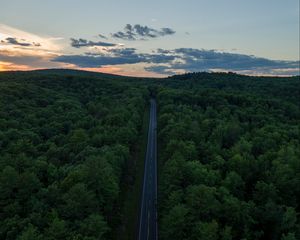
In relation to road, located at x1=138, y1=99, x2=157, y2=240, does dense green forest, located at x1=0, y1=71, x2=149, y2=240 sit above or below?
above

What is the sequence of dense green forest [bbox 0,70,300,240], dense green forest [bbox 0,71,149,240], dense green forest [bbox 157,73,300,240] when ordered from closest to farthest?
dense green forest [bbox 0,71,149,240] < dense green forest [bbox 0,70,300,240] < dense green forest [bbox 157,73,300,240]

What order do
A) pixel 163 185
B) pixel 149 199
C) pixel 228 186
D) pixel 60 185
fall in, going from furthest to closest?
pixel 149 199, pixel 163 185, pixel 228 186, pixel 60 185

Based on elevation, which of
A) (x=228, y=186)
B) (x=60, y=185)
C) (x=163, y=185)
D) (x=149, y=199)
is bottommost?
(x=149, y=199)

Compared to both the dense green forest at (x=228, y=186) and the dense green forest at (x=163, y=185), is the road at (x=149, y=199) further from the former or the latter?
the dense green forest at (x=228, y=186)

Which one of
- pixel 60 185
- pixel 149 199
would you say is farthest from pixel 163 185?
pixel 60 185

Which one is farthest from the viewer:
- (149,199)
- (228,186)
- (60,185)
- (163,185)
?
(149,199)

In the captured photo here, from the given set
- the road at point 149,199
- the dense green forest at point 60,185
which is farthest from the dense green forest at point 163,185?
the road at point 149,199

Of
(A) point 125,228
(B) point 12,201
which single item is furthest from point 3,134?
(A) point 125,228

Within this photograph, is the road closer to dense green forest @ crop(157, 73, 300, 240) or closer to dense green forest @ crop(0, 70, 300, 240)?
dense green forest @ crop(0, 70, 300, 240)

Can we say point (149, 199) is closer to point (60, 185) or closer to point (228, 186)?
point (228, 186)

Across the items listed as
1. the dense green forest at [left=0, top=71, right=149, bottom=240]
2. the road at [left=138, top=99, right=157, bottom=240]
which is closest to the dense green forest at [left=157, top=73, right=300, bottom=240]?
the road at [left=138, top=99, right=157, bottom=240]

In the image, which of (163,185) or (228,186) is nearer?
(228,186)

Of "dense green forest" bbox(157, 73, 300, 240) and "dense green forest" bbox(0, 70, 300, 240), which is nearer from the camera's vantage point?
"dense green forest" bbox(0, 70, 300, 240)
